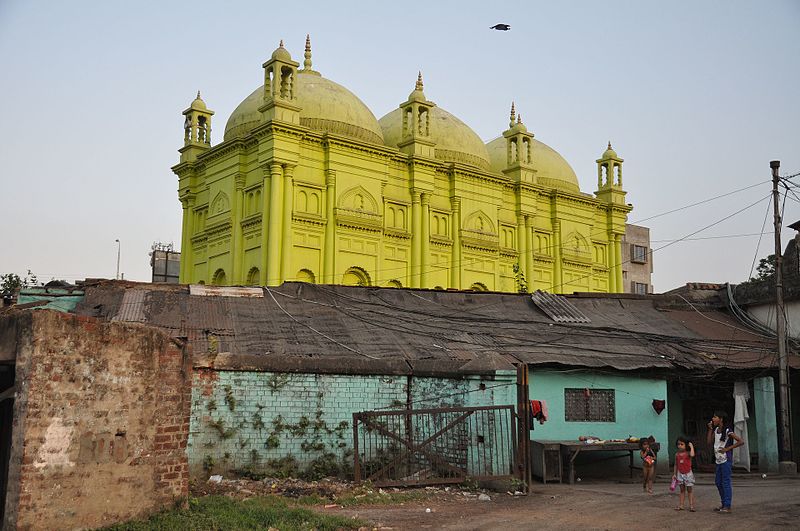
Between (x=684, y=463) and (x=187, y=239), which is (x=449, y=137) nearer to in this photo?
(x=187, y=239)

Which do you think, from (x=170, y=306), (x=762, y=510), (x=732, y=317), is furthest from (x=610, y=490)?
(x=732, y=317)

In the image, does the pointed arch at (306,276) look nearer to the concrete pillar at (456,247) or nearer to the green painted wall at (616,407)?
the concrete pillar at (456,247)

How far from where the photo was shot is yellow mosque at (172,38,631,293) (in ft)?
111

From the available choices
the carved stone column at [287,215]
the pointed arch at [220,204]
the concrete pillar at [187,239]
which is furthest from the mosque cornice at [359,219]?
the concrete pillar at [187,239]

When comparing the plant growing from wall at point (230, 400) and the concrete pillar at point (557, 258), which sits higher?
the concrete pillar at point (557, 258)

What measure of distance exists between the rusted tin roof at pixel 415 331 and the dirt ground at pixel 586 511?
3179 mm

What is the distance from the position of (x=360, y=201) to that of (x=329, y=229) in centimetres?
209

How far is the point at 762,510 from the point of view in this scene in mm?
12906

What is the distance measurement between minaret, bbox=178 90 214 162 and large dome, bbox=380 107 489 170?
8226 mm

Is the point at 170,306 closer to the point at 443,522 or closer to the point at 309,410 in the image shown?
the point at 309,410

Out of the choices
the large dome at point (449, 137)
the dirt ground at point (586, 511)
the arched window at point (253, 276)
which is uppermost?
the large dome at point (449, 137)

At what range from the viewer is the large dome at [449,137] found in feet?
134

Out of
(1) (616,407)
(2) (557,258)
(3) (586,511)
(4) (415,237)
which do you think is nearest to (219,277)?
(4) (415,237)

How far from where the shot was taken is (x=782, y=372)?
2014 centimetres
